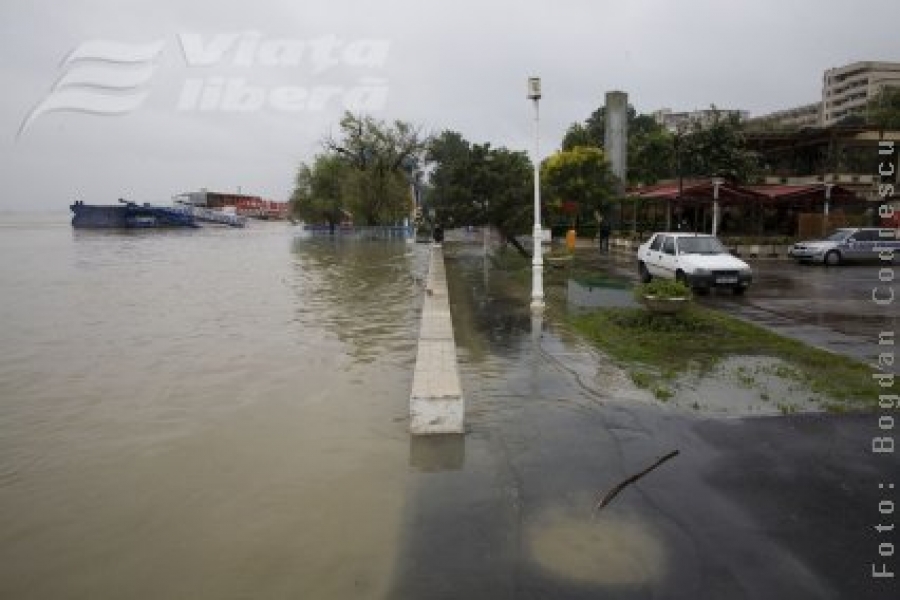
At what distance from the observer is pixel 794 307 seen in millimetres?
14719

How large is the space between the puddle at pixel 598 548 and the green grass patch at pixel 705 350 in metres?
3.38

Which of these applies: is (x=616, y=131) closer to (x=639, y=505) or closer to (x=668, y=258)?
(x=668, y=258)

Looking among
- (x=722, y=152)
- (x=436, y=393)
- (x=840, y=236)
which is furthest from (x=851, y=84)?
Answer: (x=436, y=393)

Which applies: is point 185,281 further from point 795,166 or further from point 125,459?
point 795,166

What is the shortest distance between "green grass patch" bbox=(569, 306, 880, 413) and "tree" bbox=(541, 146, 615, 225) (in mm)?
25933

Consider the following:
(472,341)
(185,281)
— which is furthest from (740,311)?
(185,281)

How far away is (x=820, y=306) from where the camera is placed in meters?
14.8

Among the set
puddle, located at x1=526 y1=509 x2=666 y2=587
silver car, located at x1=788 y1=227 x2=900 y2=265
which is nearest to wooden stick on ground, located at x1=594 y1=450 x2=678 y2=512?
puddle, located at x1=526 y1=509 x2=666 y2=587

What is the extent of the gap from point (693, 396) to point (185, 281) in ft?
67.7

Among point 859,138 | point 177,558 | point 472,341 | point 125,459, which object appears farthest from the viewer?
point 859,138

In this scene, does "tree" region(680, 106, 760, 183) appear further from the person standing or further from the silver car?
the silver car

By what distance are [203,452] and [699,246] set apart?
15207 mm

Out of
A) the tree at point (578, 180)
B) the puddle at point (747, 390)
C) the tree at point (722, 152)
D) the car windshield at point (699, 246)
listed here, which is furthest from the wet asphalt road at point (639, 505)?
the tree at point (722, 152)

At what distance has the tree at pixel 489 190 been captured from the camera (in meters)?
26.2
